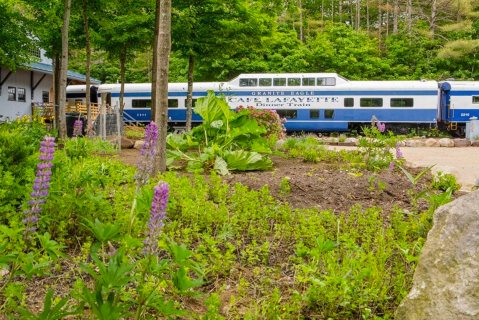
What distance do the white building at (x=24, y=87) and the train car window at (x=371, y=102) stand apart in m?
16.7

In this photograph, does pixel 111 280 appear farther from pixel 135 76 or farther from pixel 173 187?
pixel 135 76

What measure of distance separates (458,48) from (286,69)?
37.3 feet

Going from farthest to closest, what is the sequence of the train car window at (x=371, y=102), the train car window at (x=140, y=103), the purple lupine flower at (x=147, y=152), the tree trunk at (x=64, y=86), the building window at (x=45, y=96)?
the building window at (x=45, y=96)
the train car window at (x=140, y=103)
the train car window at (x=371, y=102)
the tree trunk at (x=64, y=86)
the purple lupine flower at (x=147, y=152)

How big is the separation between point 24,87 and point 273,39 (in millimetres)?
16961

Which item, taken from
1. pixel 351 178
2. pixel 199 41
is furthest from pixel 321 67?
pixel 351 178

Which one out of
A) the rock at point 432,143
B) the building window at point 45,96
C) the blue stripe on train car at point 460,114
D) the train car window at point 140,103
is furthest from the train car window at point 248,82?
the building window at point 45,96

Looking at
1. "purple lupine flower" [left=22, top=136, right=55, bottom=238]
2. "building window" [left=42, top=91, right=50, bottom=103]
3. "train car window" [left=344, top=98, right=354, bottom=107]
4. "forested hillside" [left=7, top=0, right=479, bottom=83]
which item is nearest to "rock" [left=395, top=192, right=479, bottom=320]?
"purple lupine flower" [left=22, top=136, right=55, bottom=238]

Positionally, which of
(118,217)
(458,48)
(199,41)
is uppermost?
A: (458,48)

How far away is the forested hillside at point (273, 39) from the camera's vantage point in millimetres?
14531

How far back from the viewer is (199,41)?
15383 millimetres

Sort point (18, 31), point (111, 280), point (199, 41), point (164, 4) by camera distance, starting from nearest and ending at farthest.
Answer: point (111, 280) → point (164, 4) → point (199, 41) → point (18, 31)

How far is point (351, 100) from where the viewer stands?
24094mm

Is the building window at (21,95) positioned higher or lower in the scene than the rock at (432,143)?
higher

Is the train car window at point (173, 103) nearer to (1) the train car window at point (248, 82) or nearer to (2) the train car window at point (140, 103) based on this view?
(2) the train car window at point (140, 103)
